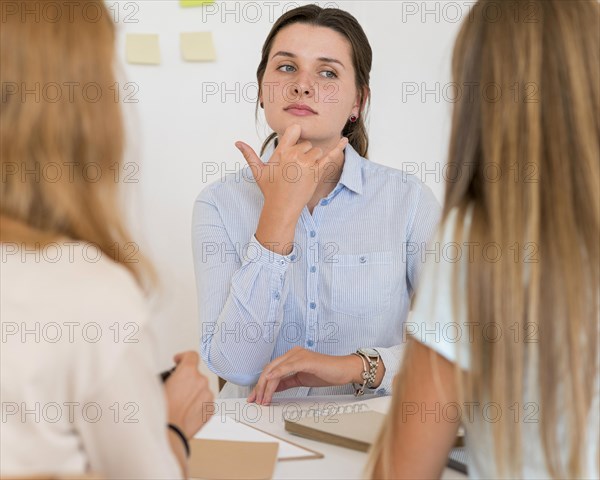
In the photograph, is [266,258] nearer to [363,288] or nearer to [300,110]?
[363,288]

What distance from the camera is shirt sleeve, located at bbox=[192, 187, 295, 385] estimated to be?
1.74m

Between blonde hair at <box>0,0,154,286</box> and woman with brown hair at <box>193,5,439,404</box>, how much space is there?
822 mm

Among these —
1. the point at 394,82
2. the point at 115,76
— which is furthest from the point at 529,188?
the point at 394,82

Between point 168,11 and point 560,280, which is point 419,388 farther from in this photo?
point 168,11

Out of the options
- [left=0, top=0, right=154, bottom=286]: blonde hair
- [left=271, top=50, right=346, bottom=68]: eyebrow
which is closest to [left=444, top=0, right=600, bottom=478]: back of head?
[left=0, top=0, right=154, bottom=286]: blonde hair

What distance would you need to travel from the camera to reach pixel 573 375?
92 centimetres

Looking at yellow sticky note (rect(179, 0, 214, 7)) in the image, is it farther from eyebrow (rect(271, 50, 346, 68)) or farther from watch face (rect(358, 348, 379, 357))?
watch face (rect(358, 348, 379, 357))

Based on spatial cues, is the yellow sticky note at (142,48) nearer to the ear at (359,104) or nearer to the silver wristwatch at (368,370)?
the ear at (359,104)

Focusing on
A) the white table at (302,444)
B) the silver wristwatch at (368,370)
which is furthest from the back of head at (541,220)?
the silver wristwatch at (368,370)

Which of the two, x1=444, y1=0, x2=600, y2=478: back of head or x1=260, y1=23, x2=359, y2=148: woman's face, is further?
x1=260, y1=23, x2=359, y2=148: woman's face

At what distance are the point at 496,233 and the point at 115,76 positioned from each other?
48cm

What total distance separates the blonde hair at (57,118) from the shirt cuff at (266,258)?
80 cm

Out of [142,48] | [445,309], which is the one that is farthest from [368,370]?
[142,48]

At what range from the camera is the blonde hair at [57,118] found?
2.93 feet
